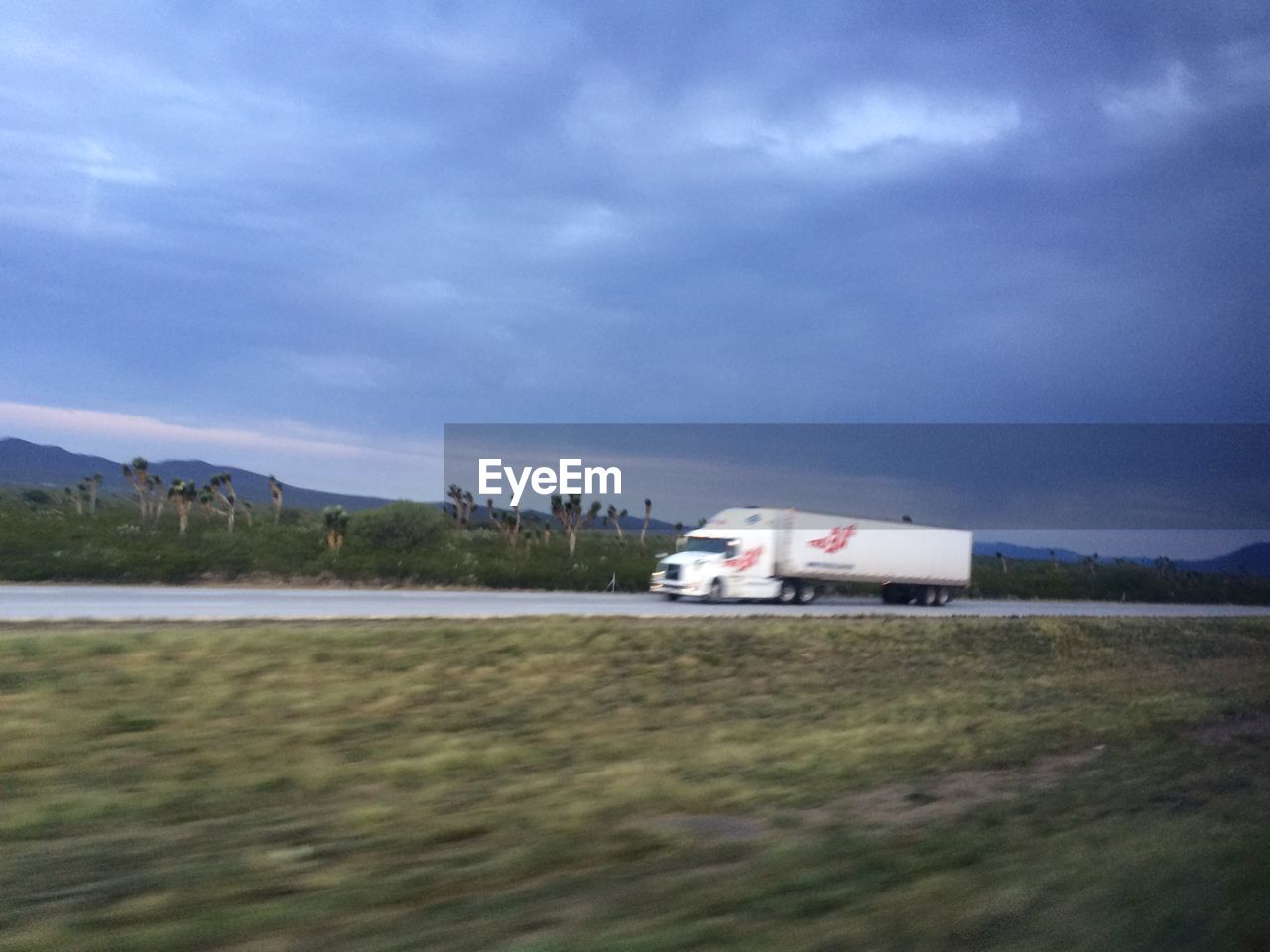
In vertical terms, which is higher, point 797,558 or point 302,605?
point 797,558

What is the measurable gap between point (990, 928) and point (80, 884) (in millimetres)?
5064

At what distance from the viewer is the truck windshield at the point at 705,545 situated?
3681 centimetres

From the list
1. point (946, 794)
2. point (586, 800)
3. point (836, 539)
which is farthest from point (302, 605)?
point (836, 539)

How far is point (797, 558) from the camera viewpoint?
1484 inches

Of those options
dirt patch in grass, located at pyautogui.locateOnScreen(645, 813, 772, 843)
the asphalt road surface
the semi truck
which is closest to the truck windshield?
the semi truck

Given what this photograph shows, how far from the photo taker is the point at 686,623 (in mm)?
23469

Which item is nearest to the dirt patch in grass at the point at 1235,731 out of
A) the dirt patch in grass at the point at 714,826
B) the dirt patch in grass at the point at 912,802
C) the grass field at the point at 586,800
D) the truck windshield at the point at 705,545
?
the grass field at the point at 586,800

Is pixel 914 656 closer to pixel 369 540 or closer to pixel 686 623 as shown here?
pixel 686 623

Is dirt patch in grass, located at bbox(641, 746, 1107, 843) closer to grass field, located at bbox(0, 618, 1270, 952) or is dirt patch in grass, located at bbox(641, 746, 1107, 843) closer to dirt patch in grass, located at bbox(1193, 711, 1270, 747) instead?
grass field, located at bbox(0, 618, 1270, 952)

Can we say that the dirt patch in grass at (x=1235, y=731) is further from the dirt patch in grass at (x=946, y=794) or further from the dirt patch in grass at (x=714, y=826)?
the dirt patch in grass at (x=714, y=826)

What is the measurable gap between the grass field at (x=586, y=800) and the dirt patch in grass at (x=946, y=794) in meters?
0.06

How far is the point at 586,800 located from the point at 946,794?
10.7ft

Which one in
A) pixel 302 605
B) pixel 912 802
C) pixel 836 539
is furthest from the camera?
pixel 836 539

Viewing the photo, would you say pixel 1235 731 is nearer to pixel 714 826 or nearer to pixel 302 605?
pixel 714 826
